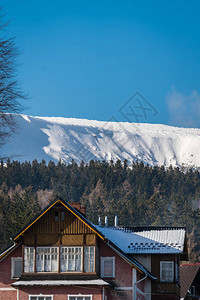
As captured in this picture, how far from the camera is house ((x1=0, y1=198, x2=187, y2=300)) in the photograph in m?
47.7

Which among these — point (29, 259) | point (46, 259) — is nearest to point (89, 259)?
point (46, 259)

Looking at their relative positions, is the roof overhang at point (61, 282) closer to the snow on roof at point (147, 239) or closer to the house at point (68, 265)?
the house at point (68, 265)

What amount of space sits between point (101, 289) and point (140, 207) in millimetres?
113877

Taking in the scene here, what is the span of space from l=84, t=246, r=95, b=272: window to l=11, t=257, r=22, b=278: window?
4562 millimetres

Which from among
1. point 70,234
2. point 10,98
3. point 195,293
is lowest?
point 195,293

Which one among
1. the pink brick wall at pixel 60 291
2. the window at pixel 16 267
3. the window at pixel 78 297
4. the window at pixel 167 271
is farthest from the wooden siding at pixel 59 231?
the window at pixel 167 271

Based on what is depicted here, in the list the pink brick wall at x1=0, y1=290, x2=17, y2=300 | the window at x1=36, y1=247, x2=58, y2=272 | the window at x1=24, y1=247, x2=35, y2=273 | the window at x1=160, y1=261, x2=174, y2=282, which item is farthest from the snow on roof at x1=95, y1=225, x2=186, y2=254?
the pink brick wall at x1=0, y1=290, x2=17, y2=300

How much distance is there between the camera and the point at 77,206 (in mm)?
52656

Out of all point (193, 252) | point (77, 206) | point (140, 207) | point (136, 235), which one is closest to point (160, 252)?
point (136, 235)

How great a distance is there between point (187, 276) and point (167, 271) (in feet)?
63.4

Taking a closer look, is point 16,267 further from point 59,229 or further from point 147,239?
point 147,239

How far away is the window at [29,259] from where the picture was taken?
48688mm

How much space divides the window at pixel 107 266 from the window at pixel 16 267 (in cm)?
531

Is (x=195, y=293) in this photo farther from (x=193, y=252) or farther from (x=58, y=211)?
(x=193, y=252)
